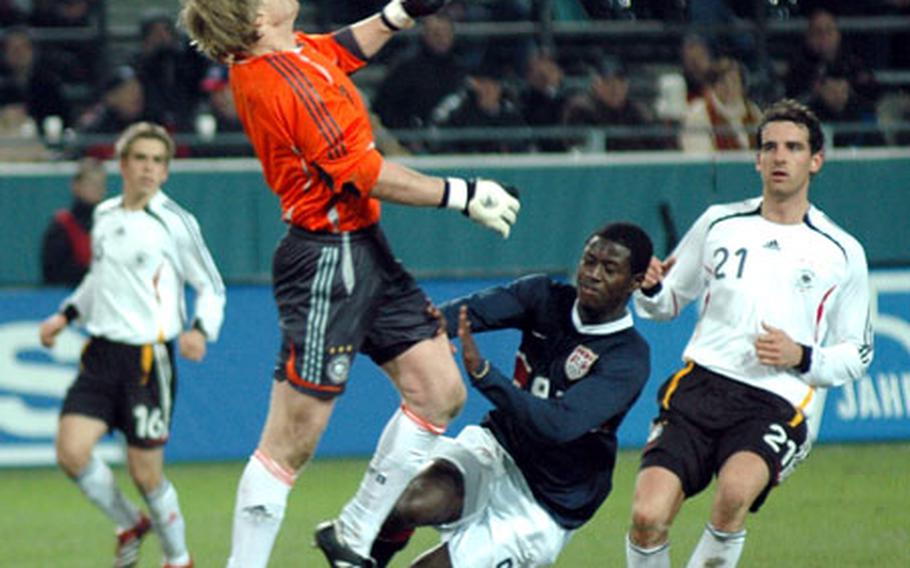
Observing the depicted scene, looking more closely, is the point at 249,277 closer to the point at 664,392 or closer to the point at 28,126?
the point at 28,126

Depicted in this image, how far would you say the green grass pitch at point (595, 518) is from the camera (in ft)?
29.6

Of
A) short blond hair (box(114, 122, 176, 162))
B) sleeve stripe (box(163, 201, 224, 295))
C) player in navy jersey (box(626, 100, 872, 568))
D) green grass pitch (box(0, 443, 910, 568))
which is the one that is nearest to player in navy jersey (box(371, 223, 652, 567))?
player in navy jersey (box(626, 100, 872, 568))

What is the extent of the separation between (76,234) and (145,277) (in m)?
3.92

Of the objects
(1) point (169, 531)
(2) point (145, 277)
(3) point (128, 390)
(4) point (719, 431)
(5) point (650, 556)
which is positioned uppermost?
(4) point (719, 431)

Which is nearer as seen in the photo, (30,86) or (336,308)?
(336,308)

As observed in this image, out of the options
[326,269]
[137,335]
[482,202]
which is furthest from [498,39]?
[482,202]

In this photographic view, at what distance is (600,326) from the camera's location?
731cm

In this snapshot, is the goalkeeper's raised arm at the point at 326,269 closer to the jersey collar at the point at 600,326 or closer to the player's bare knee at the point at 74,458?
the jersey collar at the point at 600,326

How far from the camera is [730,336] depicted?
749 centimetres

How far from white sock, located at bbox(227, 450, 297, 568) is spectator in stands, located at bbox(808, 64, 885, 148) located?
29.6 ft

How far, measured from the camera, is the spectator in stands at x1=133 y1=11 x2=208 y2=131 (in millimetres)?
14523

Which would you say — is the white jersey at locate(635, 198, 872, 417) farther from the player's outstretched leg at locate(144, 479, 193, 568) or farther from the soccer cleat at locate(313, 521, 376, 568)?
the player's outstretched leg at locate(144, 479, 193, 568)

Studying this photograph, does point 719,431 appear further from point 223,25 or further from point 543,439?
point 223,25

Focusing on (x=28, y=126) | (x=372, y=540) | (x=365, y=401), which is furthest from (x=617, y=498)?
(x=28, y=126)
